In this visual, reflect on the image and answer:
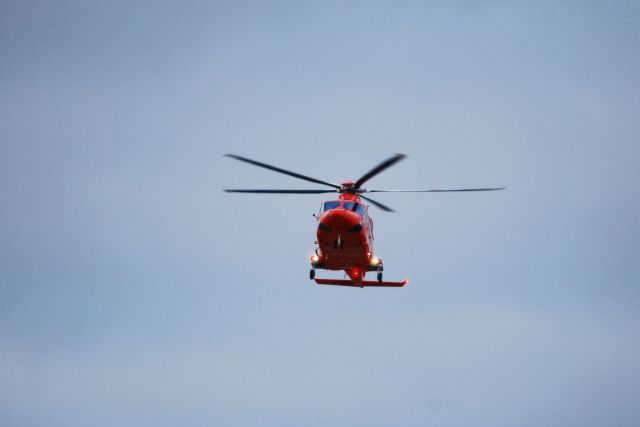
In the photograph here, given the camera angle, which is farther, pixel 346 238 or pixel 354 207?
pixel 354 207

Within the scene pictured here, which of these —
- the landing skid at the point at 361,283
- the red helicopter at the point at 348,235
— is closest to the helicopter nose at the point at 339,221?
the red helicopter at the point at 348,235

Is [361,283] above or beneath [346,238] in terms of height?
beneath

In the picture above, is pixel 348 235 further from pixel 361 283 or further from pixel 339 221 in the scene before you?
pixel 361 283

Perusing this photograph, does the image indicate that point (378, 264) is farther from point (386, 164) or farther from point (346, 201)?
point (386, 164)

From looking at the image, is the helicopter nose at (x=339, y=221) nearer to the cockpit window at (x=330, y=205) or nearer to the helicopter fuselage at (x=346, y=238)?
the helicopter fuselage at (x=346, y=238)

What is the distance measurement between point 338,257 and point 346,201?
2.79 metres

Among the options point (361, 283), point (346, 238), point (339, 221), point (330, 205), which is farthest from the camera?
point (361, 283)

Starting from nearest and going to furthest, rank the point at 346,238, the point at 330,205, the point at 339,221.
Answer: the point at 339,221 < the point at 346,238 < the point at 330,205

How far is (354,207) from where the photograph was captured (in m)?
31.8

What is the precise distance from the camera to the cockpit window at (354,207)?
103 ft

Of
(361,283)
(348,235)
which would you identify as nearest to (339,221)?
(348,235)

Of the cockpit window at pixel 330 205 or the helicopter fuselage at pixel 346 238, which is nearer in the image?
the helicopter fuselage at pixel 346 238

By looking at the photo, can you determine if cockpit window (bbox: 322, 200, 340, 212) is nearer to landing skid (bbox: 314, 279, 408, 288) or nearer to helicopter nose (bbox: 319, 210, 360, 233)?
helicopter nose (bbox: 319, 210, 360, 233)

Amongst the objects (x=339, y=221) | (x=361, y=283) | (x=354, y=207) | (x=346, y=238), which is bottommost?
(x=361, y=283)
